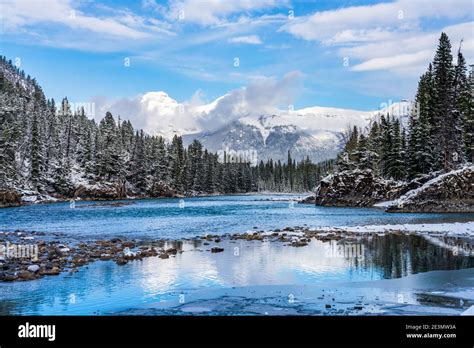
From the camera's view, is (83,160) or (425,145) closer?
(425,145)

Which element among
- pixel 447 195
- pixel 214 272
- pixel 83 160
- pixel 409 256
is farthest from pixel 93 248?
pixel 83 160

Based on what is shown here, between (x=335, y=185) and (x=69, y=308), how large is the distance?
272 ft

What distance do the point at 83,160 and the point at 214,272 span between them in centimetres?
12742

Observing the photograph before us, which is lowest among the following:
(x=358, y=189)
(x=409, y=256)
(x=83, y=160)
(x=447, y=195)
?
(x=409, y=256)

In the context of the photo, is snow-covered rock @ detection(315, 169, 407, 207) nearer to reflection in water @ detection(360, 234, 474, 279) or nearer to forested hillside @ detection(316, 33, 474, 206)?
forested hillside @ detection(316, 33, 474, 206)

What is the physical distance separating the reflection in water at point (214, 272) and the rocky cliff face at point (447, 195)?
33.6 m

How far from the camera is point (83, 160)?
139375 millimetres

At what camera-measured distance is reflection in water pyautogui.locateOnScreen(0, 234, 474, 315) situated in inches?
635

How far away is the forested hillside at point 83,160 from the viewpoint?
116 metres

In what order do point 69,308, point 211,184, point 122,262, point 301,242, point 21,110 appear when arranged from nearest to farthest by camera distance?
1. point 69,308
2. point 122,262
3. point 301,242
4. point 21,110
5. point 211,184

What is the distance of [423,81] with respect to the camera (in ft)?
284

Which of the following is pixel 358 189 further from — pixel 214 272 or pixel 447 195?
pixel 214 272
